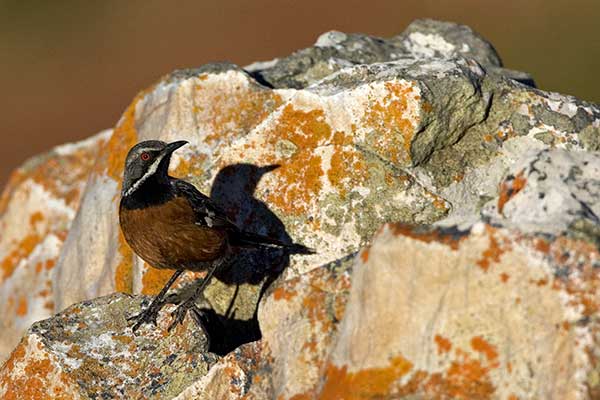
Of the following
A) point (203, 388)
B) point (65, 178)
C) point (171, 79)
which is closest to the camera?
point (203, 388)

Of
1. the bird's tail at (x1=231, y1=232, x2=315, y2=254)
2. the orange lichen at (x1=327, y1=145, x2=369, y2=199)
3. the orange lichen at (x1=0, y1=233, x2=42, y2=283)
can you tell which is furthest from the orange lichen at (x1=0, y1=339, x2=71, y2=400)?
the orange lichen at (x1=0, y1=233, x2=42, y2=283)

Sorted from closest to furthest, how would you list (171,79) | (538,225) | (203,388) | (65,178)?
(538,225), (203,388), (171,79), (65,178)

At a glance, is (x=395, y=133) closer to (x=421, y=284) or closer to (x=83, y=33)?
(x=421, y=284)

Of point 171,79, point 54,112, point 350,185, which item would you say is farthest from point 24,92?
point 350,185

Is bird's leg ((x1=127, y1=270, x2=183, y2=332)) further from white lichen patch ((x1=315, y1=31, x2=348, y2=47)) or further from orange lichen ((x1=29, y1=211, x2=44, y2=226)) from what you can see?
orange lichen ((x1=29, y1=211, x2=44, y2=226))

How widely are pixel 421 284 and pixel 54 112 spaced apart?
2414 centimetres

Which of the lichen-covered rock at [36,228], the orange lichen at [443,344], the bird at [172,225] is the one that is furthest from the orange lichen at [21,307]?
the orange lichen at [443,344]

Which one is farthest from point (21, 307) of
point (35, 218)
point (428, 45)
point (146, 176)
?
point (428, 45)

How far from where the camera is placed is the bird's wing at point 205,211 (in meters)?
7.74

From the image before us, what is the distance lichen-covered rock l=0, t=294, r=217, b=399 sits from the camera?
6.10 metres

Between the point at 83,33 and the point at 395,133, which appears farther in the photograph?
the point at 83,33

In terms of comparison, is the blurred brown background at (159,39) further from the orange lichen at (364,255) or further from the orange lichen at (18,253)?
the orange lichen at (364,255)

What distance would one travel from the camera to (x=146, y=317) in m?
6.68

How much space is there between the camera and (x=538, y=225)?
4.95 metres
